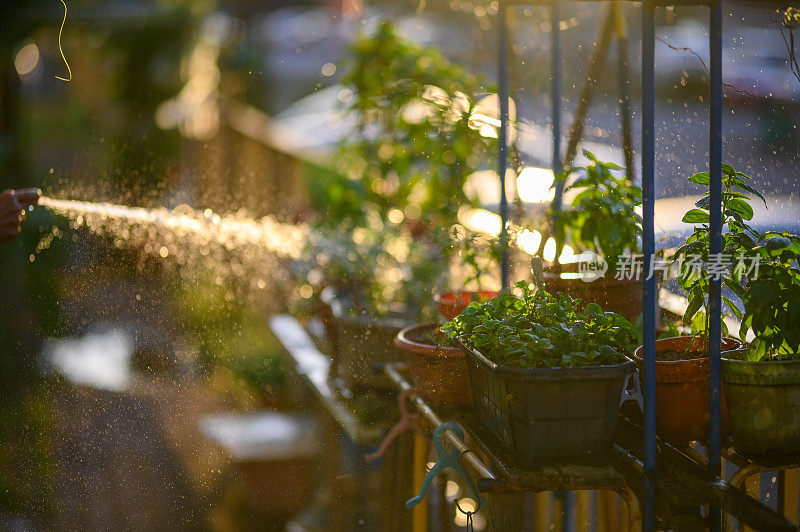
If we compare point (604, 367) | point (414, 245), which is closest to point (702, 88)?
point (604, 367)

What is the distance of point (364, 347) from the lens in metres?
2.92

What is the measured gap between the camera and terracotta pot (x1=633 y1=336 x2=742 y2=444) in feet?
5.76

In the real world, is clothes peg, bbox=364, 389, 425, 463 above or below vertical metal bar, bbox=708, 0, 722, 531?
below

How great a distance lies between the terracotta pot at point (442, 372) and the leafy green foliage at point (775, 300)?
720mm

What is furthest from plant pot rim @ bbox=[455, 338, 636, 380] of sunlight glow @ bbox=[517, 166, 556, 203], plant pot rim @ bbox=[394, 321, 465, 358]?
sunlight glow @ bbox=[517, 166, 556, 203]

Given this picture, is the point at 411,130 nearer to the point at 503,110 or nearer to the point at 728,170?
the point at 503,110

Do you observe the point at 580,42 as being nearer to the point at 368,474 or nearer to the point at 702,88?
the point at 702,88

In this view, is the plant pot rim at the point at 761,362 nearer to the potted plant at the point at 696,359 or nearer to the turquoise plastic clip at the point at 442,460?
the potted plant at the point at 696,359

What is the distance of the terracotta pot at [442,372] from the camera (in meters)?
2.13

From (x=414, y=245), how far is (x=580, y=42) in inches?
45.6

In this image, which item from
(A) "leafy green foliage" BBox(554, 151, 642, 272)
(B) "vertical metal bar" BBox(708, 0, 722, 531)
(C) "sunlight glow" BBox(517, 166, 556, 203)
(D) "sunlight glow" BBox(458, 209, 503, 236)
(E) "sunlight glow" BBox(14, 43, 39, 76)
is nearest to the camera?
(B) "vertical metal bar" BBox(708, 0, 722, 531)

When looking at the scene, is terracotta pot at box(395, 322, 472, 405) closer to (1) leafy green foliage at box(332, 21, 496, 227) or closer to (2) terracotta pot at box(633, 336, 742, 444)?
(2) terracotta pot at box(633, 336, 742, 444)

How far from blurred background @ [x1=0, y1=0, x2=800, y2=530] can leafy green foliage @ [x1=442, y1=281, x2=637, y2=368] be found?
25.6 inches

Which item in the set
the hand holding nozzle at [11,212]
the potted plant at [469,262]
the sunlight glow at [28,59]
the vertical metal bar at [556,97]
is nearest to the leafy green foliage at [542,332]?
the potted plant at [469,262]
